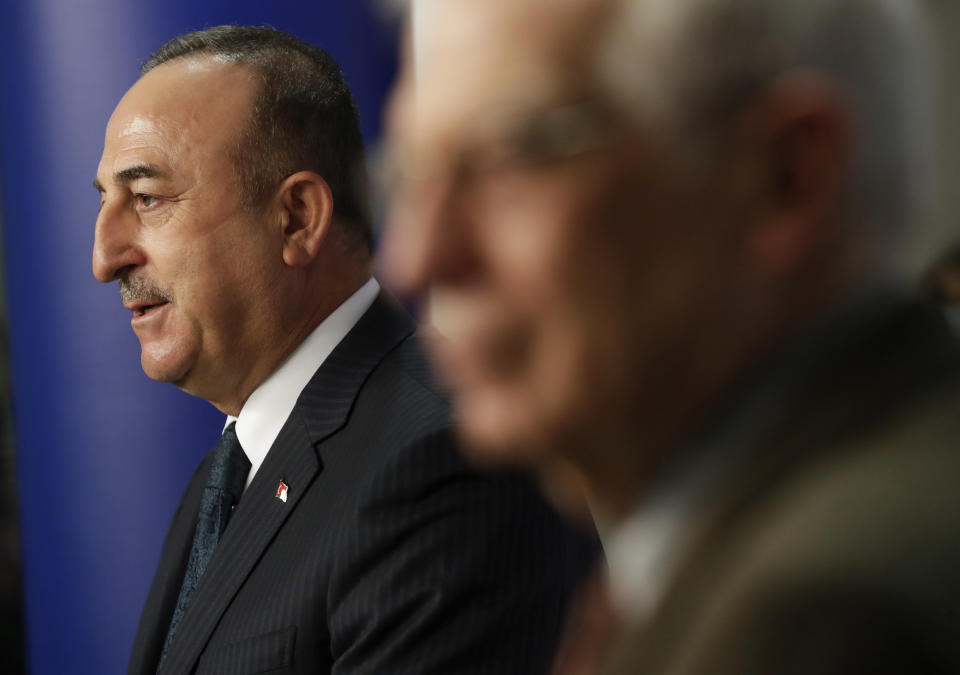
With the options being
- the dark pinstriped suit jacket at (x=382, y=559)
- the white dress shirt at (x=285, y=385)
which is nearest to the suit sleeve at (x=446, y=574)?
the dark pinstriped suit jacket at (x=382, y=559)

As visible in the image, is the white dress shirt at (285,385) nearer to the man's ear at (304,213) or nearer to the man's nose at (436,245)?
the man's ear at (304,213)

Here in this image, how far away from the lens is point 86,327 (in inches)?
81.2

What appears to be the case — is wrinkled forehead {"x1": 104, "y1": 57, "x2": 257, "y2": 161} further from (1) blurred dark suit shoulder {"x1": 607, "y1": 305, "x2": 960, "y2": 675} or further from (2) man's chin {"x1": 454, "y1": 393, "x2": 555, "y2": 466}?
(1) blurred dark suit shoulder {"x1": 607, "y1": 305, "x2": 960, "y2": 675}

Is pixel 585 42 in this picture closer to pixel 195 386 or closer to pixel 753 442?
pixel 753 442

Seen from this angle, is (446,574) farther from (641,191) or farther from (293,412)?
(641,191)

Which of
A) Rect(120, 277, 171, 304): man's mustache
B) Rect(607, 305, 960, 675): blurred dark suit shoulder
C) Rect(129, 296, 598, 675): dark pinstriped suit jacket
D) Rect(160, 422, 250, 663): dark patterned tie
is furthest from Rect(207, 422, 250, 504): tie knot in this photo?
Rect(607, 305, 960, 675): blurred dark suit shoulder

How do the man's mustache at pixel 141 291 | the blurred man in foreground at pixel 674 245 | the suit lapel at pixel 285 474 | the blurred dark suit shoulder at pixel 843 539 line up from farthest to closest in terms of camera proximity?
1. the man's mustache at pixel 141 291
2. the suit lapel at pixel 285 474
3. the blurred man in foreground at pixel 674 245
4. the blurred dark suit shoulder at pixel 843 539

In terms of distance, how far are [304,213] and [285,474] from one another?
457mm

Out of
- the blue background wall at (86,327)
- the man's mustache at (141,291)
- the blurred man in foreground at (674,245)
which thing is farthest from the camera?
the blue background wall at (86,327)

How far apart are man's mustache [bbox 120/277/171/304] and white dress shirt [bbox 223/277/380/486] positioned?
23 cm

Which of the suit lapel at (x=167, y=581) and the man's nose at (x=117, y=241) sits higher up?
the man's nose at (x=117, y=241)

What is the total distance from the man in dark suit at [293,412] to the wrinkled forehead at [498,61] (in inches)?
33.5

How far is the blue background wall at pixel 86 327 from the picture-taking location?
2029mm

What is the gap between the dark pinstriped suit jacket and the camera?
1282 mm
